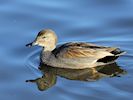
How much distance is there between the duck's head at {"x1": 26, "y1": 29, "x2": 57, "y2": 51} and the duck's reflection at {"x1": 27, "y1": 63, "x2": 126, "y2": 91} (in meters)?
0.42

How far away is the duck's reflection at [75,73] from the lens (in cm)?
1005

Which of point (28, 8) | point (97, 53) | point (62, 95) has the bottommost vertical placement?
point (62, 95)

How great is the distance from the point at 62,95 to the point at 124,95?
1011 millimetres

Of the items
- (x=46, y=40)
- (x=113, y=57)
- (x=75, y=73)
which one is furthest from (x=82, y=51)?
(x=46, y=40)

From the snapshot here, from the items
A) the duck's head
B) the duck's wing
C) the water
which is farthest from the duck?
the water

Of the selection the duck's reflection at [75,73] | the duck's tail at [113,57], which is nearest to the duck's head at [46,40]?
the duck's reflection at [75,73]

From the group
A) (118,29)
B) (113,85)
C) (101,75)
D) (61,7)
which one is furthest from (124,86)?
(61,7)

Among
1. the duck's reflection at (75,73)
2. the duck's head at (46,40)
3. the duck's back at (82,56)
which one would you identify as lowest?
the duck's reflection at (75,73)

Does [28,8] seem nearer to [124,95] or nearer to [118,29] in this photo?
[118,29]

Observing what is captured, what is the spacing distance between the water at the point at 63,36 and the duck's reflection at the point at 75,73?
0.39 feet

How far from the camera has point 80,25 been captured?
1192 cm

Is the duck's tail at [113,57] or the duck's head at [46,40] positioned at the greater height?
the duck's head at [46,40]

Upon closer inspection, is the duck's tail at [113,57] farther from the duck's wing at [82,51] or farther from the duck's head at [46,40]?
the duck's head at [46,40]

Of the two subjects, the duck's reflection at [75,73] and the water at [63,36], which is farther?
the duck's reflection at [75,73]
